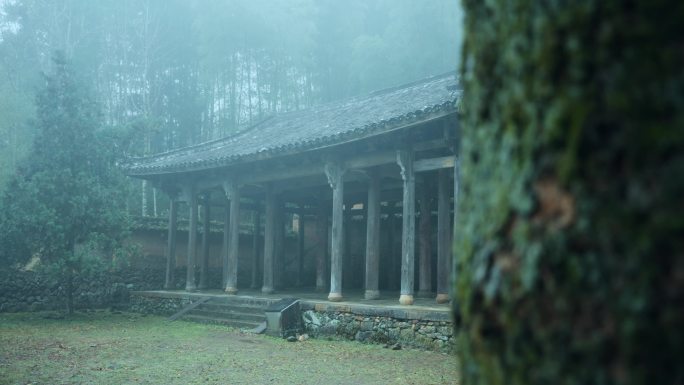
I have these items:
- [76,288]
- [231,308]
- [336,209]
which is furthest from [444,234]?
[76,288]

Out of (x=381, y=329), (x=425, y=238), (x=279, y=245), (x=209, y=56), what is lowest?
(x=381, y=329)

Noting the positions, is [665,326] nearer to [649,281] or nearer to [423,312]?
[649,281]

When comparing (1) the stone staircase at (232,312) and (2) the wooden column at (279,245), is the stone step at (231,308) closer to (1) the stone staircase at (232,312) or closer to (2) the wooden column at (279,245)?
(1) the stone staircase at (232,312)

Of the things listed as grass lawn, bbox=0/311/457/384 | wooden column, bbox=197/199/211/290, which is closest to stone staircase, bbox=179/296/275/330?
grass lawn, bbox=0/311/457/384

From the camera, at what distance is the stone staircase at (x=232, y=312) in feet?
37.2

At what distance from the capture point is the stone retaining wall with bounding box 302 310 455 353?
8.34m

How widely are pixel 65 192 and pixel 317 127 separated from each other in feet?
18.2

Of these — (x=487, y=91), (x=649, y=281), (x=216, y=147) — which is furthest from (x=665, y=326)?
(x=216, y=147)

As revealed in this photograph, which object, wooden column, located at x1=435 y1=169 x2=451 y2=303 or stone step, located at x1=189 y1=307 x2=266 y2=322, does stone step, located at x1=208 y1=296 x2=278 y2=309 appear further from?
wooden column, located at x1=435 y1=169 x2=451 y2=303

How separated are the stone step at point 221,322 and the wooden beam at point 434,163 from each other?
4284 millimetres

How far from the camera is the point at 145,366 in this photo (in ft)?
24.5

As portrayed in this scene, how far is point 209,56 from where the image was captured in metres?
23.7

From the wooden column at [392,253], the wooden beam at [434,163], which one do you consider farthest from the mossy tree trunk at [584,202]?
the wooden column at [392,253]

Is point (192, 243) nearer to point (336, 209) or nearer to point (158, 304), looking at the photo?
point (158, 304)
